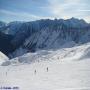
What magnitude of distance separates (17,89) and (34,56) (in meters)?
127

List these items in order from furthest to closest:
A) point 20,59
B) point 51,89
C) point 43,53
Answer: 1. point 43,53
2. point 20,59
3. point 51,89

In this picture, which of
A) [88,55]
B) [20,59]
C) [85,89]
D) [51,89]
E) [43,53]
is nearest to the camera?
[85,89]

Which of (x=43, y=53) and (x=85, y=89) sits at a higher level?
(x=85, y=89)

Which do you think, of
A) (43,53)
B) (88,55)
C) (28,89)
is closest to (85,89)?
(28,89)

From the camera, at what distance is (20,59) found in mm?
158750

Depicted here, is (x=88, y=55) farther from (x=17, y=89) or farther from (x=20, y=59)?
(x=17, y=89)

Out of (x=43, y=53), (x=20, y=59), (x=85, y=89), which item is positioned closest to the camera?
(x=85, y=89)

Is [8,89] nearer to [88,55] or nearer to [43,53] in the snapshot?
[88,55]

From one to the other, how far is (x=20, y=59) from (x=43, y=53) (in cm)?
2000

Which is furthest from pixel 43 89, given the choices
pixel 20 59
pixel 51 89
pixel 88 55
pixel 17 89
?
pixel 20 59

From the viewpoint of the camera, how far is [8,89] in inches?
1372

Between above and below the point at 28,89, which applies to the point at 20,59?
below

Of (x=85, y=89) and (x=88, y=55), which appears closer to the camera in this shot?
Answer: (x=85, y=89)

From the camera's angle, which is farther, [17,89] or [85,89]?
[17,89]
